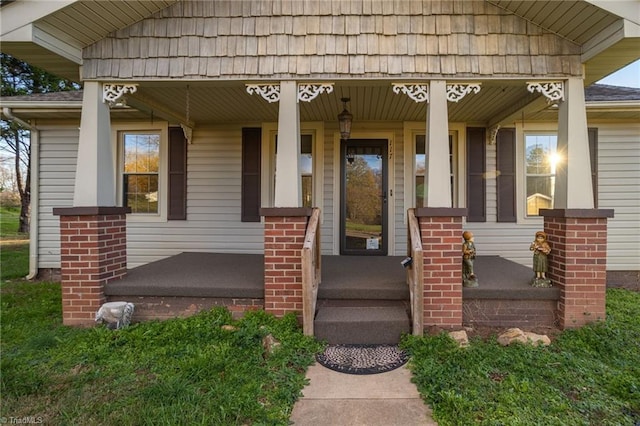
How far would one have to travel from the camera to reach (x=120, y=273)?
11.5 ft

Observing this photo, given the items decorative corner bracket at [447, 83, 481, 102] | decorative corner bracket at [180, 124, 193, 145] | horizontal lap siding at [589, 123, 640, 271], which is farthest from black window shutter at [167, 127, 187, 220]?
horizontal lap siding at [589, 123, 640, 271]

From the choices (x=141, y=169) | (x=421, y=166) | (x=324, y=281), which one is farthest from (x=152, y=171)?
(x=421, y=166)

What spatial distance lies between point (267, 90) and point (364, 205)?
8.54 feet

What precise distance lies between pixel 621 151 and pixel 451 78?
3914 mm

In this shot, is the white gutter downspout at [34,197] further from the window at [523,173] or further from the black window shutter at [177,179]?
the window at [523,173]

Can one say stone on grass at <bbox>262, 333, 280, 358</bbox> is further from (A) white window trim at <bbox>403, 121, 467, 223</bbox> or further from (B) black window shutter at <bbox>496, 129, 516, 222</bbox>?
(B) black window shutter at <bbox>496, 129, 516, 222</bbox>

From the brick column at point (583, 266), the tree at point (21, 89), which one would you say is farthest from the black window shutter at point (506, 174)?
the tree at point (21, 89)

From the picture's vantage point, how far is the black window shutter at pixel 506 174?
5.18 m

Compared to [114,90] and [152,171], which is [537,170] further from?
[152,171]

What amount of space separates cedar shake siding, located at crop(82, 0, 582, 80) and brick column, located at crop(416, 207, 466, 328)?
4.73ft

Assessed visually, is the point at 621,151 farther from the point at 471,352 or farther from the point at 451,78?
the point at 471,352

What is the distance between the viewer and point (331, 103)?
4465 mm

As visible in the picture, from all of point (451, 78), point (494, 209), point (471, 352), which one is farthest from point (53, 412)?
point (494, 209)

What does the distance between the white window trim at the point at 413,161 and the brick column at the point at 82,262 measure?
4.10m
